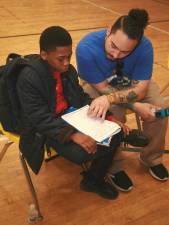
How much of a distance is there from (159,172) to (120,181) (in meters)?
0.26

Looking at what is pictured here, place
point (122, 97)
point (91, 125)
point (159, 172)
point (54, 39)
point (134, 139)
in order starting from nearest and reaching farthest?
point (54, 39) < point (91, 125) < point (134, 139) < point (122, 97) < point (159, 172)

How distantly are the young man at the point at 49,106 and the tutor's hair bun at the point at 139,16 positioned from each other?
1.23 ft

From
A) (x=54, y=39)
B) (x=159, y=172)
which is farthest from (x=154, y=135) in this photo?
(x=54, y=39)

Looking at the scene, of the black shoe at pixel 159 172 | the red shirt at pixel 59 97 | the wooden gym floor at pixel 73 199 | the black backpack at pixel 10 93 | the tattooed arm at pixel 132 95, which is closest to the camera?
the black backpack at pixel 10 93

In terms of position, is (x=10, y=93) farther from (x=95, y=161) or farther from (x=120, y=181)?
(x=120, y=181)

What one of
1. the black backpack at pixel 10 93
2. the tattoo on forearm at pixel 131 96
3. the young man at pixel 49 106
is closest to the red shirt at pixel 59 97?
the young man at pixel 49 106

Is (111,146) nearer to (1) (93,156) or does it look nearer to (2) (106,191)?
(1) (93,156)

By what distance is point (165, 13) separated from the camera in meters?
5.82

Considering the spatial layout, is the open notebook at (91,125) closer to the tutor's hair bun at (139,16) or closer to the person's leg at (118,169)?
the person's leg at (118,169)

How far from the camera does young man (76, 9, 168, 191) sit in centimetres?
182

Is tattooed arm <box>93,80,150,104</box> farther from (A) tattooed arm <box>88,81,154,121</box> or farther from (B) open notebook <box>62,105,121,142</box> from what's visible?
(B) open notebook <box>62,105,121,142</box>

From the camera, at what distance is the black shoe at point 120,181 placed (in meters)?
1.96

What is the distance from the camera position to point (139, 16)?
1.70 metres

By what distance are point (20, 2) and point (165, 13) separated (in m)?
2.39
